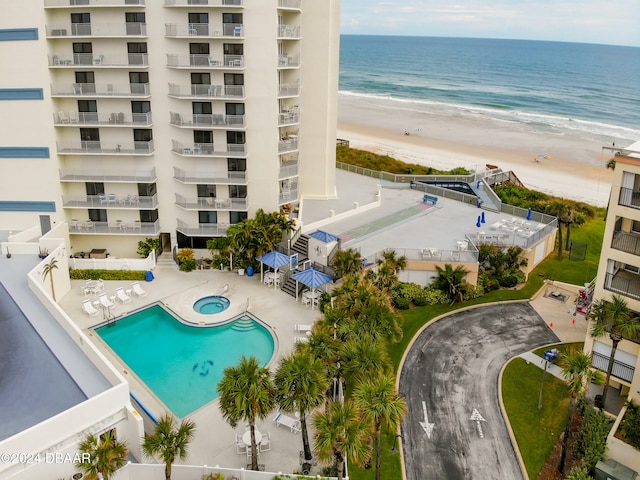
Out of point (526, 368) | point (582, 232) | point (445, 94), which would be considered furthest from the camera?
point (445, 94)

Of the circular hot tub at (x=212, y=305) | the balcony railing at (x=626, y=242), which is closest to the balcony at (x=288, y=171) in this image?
the circular hot tub at (x=212, y=305)

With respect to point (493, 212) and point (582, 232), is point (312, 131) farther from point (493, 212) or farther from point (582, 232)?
point (582, 232)

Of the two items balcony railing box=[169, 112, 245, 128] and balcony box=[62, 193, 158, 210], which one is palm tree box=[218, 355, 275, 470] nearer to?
balcony railing box=[169, 112, 245, 128]

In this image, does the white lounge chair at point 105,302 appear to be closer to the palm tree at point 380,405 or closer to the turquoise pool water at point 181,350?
the turquoise pool water at point 181,350

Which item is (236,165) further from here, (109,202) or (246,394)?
(246,394)

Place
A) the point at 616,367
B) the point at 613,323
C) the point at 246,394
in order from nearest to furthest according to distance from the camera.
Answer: the point at 246,394
the point at 613,323
the point at 616,367

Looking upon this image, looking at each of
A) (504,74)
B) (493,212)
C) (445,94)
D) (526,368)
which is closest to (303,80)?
(493,212)

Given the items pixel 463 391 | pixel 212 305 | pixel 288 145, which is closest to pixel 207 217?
pixel 212 305
